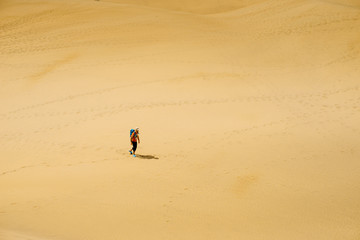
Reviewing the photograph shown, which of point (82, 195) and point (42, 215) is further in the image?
point (82, 195)

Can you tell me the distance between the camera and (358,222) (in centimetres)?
693

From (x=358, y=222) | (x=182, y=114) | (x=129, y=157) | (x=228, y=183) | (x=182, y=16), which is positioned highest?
(x=182, y=16)

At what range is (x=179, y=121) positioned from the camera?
12367 mm

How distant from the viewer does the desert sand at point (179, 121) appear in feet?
23.1

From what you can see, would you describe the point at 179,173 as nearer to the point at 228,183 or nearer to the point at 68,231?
the point at 228,183

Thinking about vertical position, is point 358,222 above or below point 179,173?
below

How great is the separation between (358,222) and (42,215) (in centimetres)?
562

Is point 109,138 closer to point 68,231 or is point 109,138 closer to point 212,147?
point 212,147

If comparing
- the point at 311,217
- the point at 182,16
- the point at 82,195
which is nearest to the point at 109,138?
the point at 82,195

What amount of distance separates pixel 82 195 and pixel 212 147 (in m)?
4.03

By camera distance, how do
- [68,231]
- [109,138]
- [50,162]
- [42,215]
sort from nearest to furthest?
[68,231]
[42,215]
[50,162]
[109,138]

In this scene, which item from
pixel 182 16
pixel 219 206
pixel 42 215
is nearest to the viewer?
pixel 42 215

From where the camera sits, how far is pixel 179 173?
355 inches

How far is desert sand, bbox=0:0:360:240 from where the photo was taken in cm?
705
